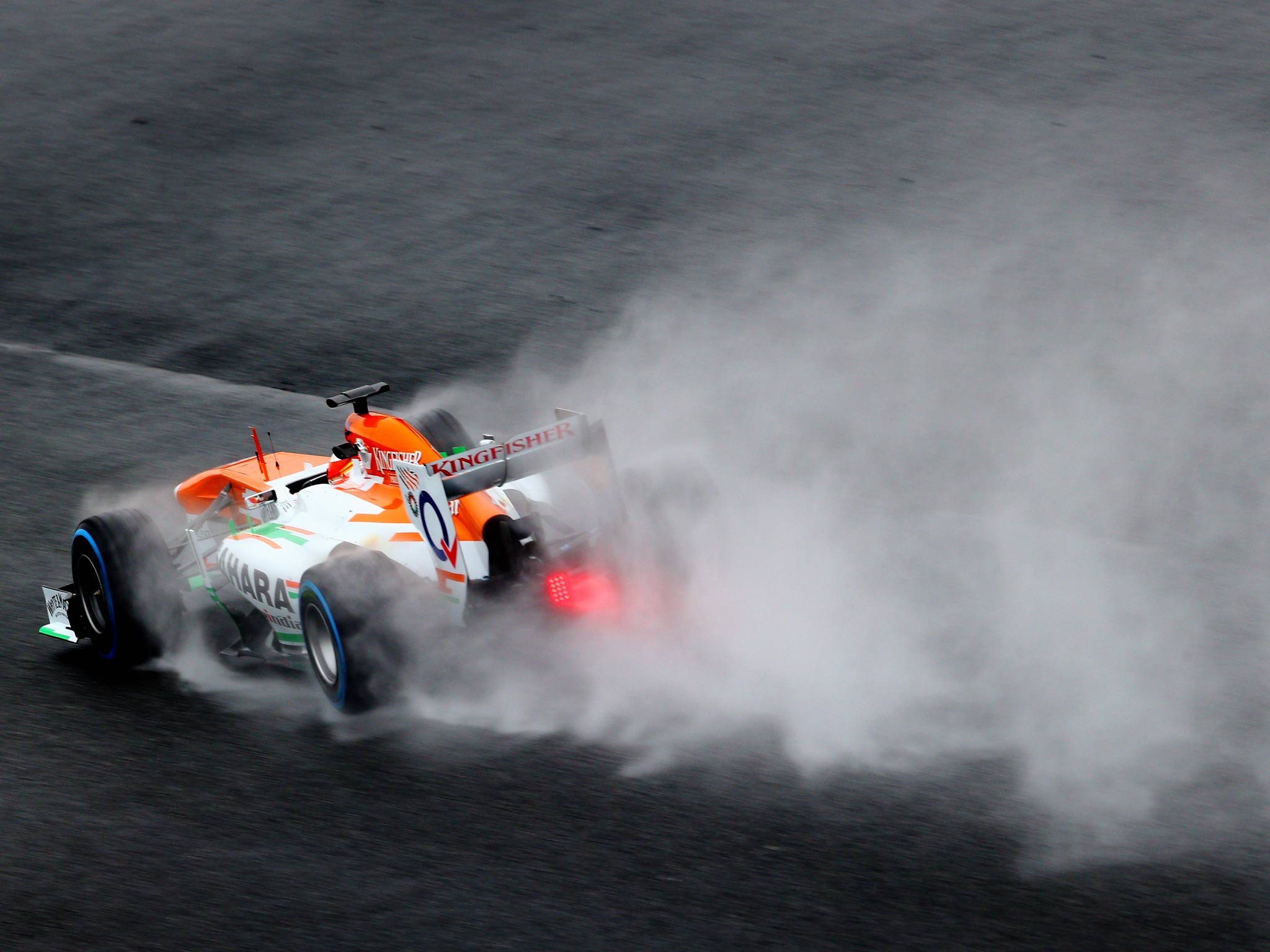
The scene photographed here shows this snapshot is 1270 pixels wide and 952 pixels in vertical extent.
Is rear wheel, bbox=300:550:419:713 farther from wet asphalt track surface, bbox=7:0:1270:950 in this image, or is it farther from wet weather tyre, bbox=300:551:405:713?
wet asphalt track surface, bbox=7:0:1270:950

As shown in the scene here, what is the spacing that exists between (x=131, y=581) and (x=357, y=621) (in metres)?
1.66

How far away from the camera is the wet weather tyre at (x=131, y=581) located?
791cm

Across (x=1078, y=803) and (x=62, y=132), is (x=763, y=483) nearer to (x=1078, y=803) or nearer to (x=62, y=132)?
(x=1078, y=803)

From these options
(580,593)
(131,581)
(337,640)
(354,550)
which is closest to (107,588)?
(131,581)

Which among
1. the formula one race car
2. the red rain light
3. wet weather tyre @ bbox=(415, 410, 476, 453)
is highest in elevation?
wet weather tyre @ bbox=(415, 410, 476, 453)

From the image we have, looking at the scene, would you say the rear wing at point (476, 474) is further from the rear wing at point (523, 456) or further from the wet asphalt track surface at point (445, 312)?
the wet asphalt track surface at point (445, 312)

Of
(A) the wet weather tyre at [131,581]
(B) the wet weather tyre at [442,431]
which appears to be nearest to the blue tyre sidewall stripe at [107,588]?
(A) the wet weather tyre at [131,581]

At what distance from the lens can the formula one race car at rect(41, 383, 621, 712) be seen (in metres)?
7.07

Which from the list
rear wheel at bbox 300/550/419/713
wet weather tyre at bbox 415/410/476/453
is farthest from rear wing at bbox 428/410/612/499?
wet weather tyre at bbox 415/410/476/453

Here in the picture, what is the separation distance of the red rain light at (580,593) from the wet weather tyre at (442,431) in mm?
1712

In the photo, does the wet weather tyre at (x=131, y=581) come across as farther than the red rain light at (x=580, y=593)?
Yes

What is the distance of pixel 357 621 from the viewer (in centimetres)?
690

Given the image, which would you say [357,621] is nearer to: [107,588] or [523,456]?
[523,456]

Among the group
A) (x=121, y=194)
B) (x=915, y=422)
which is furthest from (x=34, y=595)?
(x=121, y=194)
